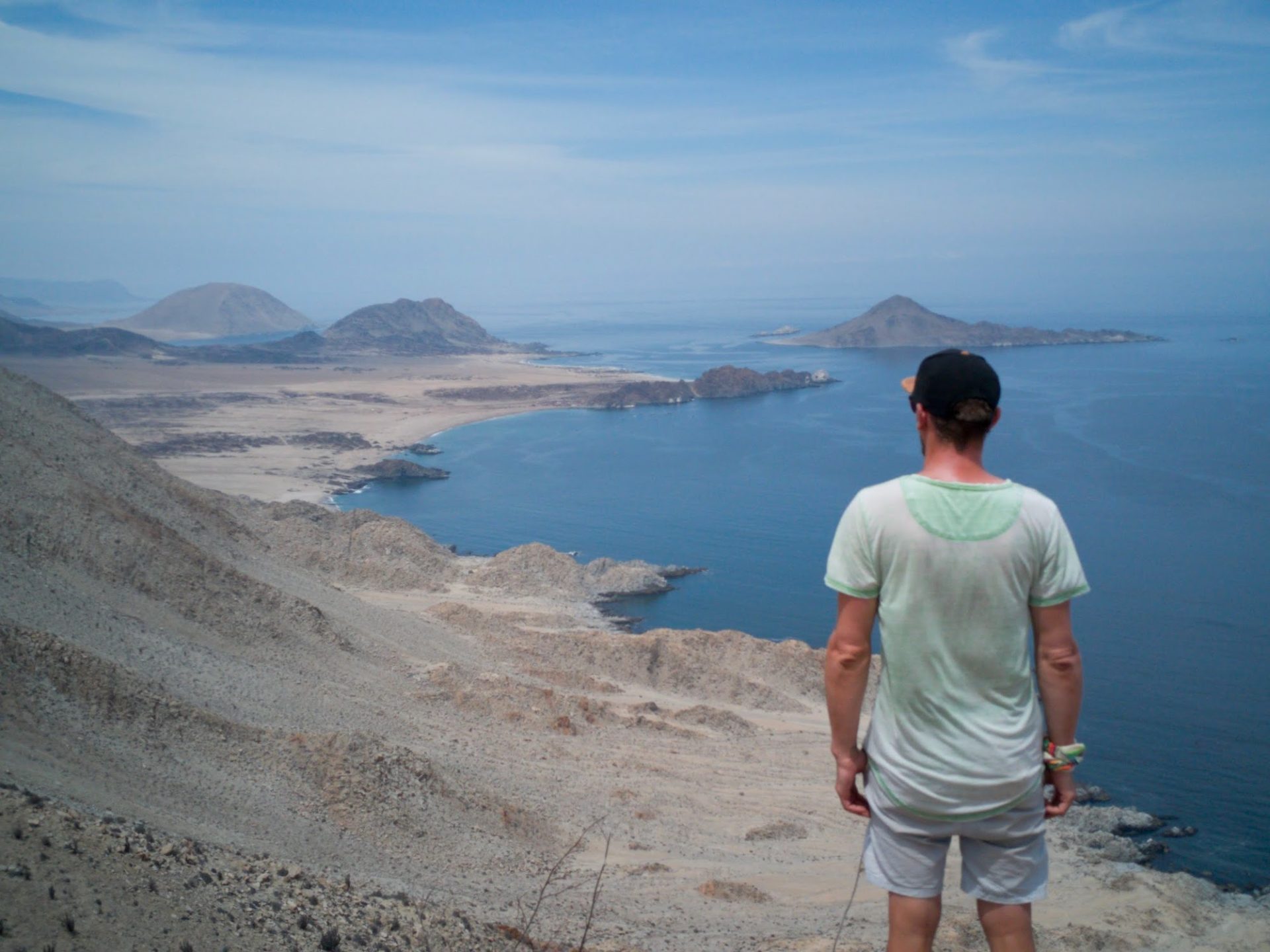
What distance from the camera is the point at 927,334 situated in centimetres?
12544

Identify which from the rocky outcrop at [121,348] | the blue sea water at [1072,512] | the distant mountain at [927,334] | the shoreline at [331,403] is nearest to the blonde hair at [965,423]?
the blue sea water at [1072,512]

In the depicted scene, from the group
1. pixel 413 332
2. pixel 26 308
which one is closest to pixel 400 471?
pixel 413 332

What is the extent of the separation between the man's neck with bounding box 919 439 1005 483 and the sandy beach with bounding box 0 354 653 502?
143 feet

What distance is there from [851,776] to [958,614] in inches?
24.0

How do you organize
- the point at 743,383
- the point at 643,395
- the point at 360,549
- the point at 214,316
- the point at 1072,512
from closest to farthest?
the point at 360,549, the point at 1072,512, the point at 643,395, the point at 743,383, the point at 214,316

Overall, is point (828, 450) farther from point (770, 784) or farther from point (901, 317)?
point (901, 317)

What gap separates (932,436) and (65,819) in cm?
618

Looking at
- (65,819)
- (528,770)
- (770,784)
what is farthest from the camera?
(770,784)

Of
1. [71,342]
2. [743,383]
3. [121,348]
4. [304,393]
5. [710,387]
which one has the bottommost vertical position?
[304,393]

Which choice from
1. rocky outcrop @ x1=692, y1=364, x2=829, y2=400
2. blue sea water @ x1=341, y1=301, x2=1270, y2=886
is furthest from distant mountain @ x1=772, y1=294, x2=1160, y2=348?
rocky outcrop @ x1=692, y1=364, x2=829, y2=400

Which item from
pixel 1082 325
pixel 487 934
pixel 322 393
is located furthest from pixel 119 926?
pixel 1082 325

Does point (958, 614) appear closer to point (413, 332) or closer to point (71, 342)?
point (71, 342)

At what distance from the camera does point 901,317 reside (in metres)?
129

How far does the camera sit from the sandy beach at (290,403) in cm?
5119
